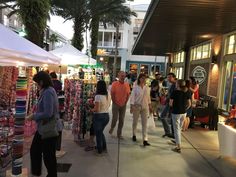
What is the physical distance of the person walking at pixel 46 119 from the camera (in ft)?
13.6

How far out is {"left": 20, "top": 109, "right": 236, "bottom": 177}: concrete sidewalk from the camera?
528cm

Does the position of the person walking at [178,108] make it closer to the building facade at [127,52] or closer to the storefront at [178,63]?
the storefront at [178,63]

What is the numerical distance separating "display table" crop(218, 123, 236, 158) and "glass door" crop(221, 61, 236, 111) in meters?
5.58

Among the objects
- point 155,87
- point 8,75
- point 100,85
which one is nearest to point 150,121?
point 155,87

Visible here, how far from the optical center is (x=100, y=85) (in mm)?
6004

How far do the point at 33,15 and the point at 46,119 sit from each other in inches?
258

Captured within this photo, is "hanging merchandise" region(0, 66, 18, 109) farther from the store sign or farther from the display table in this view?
the store sign

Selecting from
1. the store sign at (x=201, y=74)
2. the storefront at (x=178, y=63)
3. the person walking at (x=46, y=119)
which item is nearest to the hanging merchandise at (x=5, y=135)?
the person walking at (x=46, y=119)

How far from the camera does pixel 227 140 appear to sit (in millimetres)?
5793

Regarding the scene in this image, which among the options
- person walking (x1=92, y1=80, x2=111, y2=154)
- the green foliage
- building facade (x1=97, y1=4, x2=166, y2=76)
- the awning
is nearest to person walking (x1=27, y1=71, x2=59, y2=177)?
person walking (x1=92, y1=80, x2=111, y2=154)

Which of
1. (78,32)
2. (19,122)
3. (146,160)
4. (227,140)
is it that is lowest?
(146,160)

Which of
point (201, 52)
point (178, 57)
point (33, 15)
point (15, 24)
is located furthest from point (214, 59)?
point (15, 24)

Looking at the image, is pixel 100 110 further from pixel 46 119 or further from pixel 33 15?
pixel 33 15

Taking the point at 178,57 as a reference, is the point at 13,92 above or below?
below
